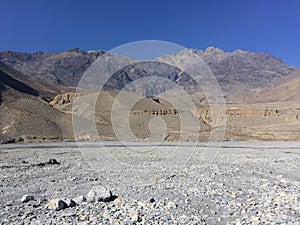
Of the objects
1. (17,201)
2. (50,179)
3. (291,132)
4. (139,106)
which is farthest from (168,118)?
(17,201)

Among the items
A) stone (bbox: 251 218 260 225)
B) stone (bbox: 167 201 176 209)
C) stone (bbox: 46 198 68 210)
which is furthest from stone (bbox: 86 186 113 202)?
stone (bbox: 251 218 260 225)

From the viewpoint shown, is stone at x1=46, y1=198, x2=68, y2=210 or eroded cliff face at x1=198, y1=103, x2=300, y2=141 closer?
stone at x1=46, y1=198, x2=68, y2=210

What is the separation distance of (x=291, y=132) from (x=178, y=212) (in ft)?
202

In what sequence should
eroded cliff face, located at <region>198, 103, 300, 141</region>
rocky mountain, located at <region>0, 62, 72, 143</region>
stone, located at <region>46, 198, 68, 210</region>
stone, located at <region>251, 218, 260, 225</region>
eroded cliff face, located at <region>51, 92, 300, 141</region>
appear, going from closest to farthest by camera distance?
stone, located at <region>251, 218, 260, 225</region> → stone, located at <region>46, 198, 68, 210</region> → rocky mountain, located at <region>0, 62, 72, 143</region> → eroded cliff face, located at <region>51, 92, 300, 141</region> → eroded cliff face, located at <region>198, 103, 300, 141</region>

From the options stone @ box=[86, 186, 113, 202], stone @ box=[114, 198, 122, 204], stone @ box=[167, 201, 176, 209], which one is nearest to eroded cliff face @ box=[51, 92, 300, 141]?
stone @ box=[86, 186, 113, 202]

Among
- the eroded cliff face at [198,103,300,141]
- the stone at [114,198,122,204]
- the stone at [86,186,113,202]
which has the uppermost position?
the eroded cliff face at [198,103,300,141]

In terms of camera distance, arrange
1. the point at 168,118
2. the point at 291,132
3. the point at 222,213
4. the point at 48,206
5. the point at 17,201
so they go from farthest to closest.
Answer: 1. the point at 168,118
2. the point at 291,132
3. the point at 17,201
4. the point at 48,206
5. the point at 222,213

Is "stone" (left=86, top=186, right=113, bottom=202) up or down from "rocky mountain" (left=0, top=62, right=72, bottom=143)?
down

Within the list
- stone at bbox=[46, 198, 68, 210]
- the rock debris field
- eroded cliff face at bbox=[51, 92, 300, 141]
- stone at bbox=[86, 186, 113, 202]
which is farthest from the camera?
eroded cliff face at bbox=[51, 92, 300, 141]

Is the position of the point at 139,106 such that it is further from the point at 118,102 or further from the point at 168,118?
the point at 168,118

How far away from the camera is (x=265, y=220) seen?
30.1 feet

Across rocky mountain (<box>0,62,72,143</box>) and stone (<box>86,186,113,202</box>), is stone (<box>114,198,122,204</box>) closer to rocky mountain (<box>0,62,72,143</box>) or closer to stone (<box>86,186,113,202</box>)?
stone (<box>86,186,113,202</box>)

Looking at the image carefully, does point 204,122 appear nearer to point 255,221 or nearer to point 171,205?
point 171,205

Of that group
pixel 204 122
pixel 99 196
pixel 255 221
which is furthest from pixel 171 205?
pixel 204 122
